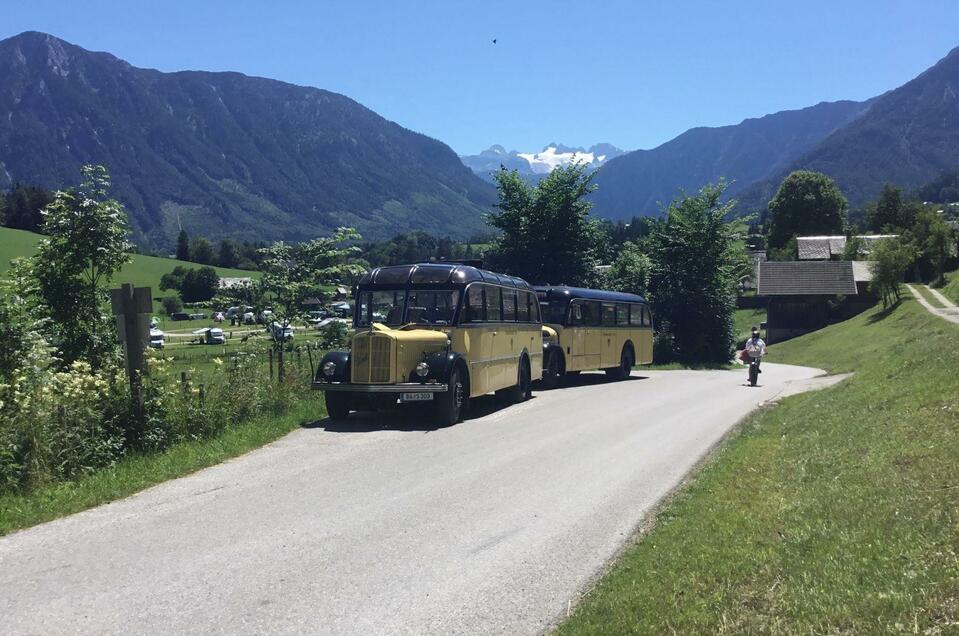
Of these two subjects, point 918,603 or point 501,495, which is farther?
point 501,495

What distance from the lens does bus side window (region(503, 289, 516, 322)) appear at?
18.0 meters

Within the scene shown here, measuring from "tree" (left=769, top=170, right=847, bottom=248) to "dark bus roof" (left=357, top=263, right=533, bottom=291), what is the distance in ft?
352

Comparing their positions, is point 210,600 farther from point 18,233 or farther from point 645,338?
point 18,233

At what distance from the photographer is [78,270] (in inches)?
540

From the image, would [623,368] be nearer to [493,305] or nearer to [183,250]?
[493,305]

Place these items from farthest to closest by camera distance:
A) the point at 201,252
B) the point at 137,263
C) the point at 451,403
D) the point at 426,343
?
the point at 201,252 < the point at 137,263 < the point at 426,343 < the point at 451,403

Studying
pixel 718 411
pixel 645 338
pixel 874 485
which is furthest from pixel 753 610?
pixel 645 338

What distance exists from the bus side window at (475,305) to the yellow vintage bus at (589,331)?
6.95m

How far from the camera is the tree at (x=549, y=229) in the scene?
35688 mm

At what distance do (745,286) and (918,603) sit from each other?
108761 millimetres

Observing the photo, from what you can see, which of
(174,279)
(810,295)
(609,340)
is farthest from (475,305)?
(174,279)

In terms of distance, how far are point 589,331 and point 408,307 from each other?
445 inches

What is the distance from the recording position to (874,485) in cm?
716

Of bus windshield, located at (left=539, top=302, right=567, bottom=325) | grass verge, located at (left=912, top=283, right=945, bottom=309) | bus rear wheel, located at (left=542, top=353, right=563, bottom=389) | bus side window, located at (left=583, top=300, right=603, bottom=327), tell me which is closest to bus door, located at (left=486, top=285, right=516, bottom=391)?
bus rear wheel, located at (left=542, top=353, right=563, bottom=389)
